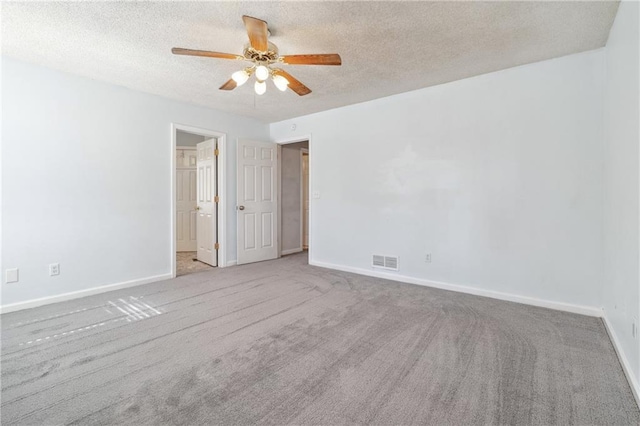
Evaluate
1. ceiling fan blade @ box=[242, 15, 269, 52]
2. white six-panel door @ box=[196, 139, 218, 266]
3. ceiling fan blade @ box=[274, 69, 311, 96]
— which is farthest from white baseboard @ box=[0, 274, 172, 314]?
ceiling fan blade @ box=[242, 15, 269, 52]

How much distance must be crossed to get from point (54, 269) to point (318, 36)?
3.70m

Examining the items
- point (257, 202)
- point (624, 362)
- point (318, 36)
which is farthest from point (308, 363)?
point (257, 202)

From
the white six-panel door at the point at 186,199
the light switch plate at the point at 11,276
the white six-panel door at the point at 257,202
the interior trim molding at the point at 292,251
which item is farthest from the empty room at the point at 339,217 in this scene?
the white six-panel door at the point at 186,199

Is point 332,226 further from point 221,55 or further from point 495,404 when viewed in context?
point 495,404

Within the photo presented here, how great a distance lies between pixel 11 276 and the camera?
2979mm

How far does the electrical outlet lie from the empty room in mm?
16

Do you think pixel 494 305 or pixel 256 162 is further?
pixel 256 162

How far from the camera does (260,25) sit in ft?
6.62

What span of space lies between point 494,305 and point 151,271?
4278 millimetres

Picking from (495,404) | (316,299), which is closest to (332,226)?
(316,299)

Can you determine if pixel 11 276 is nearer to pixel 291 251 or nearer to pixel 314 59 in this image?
pixel 314 59

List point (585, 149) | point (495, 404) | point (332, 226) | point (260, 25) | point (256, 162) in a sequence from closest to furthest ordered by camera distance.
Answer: point (495, 404)
point (260, 25)
point (585, 149)
point (332, 226)
point (256, 162)

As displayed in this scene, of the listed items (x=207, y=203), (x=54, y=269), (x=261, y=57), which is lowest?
(x=54, y=269)

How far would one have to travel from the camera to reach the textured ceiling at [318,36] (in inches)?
84.7
